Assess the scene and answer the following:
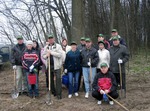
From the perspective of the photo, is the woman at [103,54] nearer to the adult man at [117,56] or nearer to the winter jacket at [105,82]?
the adult man at [117,56]

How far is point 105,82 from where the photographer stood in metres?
7.88

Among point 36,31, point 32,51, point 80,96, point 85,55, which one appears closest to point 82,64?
point 85,55

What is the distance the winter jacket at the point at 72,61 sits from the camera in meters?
8.86

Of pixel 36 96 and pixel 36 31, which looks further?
pixel 36 31

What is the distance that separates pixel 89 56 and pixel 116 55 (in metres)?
0.84

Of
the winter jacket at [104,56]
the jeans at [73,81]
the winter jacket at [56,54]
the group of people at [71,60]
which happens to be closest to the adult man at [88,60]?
the group of people at [71,60]

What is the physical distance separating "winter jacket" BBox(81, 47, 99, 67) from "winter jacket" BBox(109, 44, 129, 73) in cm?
47

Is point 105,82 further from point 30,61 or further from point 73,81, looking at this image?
point 30,61

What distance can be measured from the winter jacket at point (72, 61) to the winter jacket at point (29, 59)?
983 millimetres

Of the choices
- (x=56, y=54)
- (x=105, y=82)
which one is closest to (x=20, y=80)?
(x=56, y=54)

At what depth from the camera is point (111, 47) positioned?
8.66 m

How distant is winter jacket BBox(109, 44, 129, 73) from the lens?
8.49m

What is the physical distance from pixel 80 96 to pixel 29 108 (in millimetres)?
1896

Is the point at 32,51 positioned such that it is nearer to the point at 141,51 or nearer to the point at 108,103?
the point at 108,103
